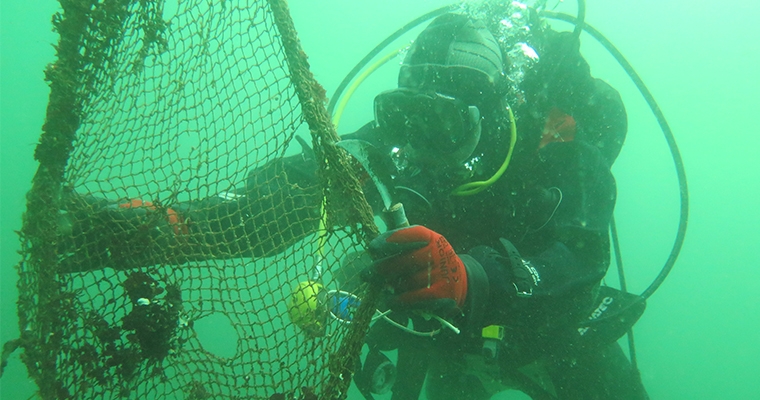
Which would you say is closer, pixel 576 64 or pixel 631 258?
pixel 576 64

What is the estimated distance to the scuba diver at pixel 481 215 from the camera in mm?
1382

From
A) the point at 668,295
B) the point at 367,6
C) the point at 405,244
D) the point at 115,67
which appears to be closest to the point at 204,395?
the point at 405,244

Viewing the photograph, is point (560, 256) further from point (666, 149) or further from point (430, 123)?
point (666, 149)

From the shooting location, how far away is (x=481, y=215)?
207 centimetres

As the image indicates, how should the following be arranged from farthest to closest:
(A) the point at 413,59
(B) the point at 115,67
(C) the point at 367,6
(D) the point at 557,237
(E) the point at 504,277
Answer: (C) the point at 367,6, (A) the point at 413,59, (D) the point at 557,237, (B) the point at 115,67, (E) the point at 504,277

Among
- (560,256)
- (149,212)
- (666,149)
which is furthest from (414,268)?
(666,149)

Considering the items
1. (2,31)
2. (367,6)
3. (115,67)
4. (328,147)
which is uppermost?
(2,31)

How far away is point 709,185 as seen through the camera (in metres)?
21.4

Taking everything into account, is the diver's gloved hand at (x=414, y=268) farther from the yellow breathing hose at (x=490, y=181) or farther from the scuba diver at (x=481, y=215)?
the yellow breathing hose at (x=490, y=181)

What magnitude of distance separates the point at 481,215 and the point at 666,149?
760 inches

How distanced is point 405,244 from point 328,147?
359 mm

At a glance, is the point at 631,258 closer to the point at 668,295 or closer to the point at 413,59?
the point at 668,295

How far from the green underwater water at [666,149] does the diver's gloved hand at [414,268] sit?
1075 cm

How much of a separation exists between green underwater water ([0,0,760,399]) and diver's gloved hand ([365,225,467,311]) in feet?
35.3
